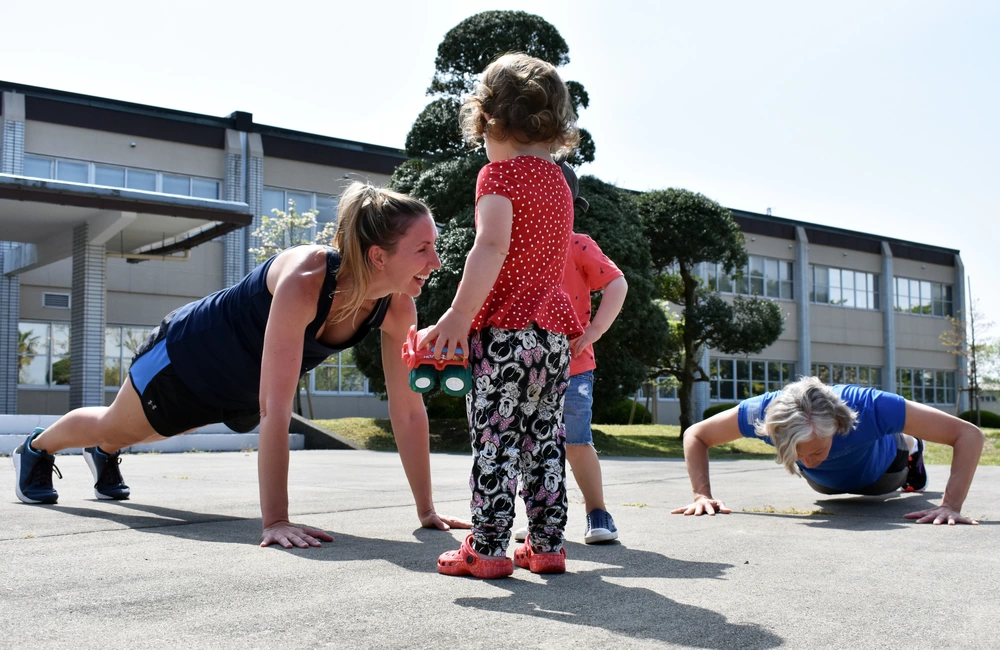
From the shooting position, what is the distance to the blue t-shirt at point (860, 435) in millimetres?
4199

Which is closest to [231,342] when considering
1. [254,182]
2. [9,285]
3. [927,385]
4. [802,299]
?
[9,285]

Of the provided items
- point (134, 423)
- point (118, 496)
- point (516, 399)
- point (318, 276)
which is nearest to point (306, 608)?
point (516, 399)

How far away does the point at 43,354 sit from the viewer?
862 inches

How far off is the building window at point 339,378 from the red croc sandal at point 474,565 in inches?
912

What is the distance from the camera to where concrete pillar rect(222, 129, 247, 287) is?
2409 cm

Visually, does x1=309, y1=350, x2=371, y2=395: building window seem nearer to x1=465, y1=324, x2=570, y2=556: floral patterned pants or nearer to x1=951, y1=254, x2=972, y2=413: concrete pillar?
x1=465, y1=324, x2=570, y2=556: floral patterned pants

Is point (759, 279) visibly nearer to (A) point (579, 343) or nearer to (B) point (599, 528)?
(B) point (599, 528)

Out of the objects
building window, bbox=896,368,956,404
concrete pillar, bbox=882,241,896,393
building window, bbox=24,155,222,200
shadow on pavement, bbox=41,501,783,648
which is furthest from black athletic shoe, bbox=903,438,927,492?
building window, bbox=896,368,956,404

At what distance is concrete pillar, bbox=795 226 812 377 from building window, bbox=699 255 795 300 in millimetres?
350

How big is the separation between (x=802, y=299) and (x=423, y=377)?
3682 centimetres

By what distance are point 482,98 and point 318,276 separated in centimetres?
90

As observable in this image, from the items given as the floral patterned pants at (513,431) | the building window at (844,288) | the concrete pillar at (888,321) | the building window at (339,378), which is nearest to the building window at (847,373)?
the concrete pillar at (888,321)

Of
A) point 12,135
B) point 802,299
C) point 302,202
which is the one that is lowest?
point 802,299

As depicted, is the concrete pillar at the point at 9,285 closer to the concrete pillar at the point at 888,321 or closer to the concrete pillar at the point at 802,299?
the concrete pillar at the point at 802,299
